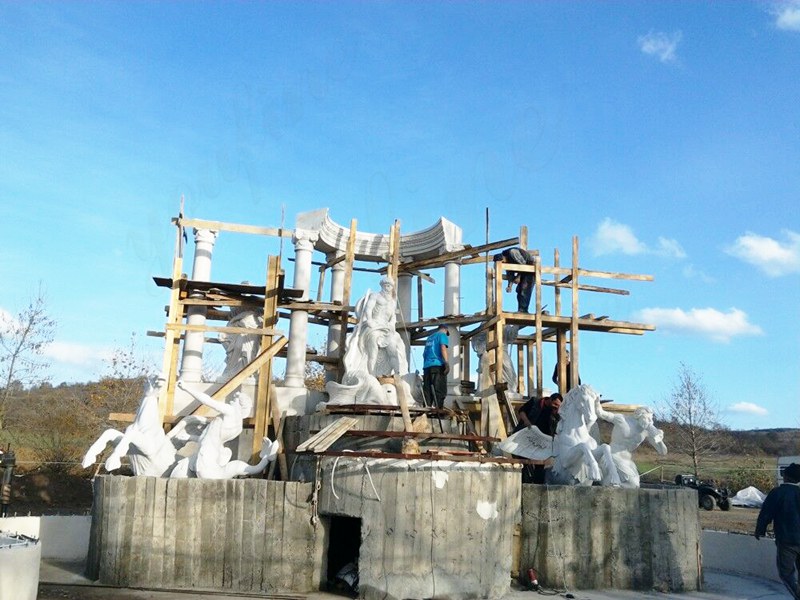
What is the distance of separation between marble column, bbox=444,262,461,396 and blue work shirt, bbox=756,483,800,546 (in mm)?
8077

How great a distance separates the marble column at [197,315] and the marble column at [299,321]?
1.96 metres

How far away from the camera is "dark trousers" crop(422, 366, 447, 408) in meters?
14.5

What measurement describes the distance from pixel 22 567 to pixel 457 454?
5.85 m

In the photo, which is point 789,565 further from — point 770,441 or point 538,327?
point 770,441

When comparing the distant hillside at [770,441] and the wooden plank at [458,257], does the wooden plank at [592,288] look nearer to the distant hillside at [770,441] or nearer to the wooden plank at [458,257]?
the wooden plank at [458,257]

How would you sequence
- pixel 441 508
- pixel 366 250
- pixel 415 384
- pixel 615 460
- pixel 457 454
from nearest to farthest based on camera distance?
pixel 441 508
pixel 457 454
pixel 615 460
pixel 415 384
pixel 366 250

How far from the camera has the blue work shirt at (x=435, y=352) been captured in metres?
14.5

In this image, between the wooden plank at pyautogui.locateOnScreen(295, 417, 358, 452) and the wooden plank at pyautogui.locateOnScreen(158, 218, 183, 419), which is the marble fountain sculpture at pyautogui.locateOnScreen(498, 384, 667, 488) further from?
the wooden plank at pyautogui.locateOnScreen(158, 218, 183, 419)

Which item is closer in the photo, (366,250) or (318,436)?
(318,436)

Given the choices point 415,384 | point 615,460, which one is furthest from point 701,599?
point 415,384

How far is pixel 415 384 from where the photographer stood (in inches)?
613

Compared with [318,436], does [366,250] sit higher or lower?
higher

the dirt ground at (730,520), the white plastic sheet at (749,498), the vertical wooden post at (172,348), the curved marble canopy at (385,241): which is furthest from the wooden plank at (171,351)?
the white plastic sheet at (749,498)

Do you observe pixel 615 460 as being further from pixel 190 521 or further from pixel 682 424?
pixel 682 424
